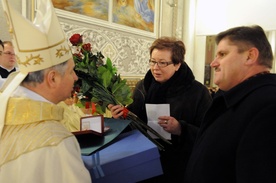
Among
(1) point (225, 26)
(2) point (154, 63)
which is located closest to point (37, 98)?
(2) point (154, 63)

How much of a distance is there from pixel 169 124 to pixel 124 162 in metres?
0.72

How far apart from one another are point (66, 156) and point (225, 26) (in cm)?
601

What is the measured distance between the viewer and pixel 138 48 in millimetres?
5090

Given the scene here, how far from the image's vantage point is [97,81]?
1646 millimetres

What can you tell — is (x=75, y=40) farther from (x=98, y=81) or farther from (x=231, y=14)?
(x=231, y=14)

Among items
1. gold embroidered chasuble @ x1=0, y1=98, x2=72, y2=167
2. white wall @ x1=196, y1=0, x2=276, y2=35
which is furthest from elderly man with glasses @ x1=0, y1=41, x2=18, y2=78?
white wall @ x1=196, y1=0, x2=276, y2=35

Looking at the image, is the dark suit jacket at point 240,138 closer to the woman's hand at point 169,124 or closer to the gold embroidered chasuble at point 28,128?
the woman's hand at point 169,124

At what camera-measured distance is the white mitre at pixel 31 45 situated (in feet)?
3.47

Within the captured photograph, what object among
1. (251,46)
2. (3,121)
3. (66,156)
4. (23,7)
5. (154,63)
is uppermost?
(23,7)

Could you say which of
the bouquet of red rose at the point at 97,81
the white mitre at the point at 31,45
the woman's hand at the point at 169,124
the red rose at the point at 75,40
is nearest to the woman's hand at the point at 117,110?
the bouquet of red rose at the point at 97,81

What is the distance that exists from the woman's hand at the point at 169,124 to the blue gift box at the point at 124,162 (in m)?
0.50

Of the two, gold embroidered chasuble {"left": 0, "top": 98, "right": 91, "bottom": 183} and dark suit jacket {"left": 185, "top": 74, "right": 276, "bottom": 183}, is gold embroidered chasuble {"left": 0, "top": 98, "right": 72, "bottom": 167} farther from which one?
dark suit jacket {"left": 185, "top": 74, "right": 276, "bottom": 183}

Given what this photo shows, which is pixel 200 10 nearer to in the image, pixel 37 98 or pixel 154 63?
pixel 154 63

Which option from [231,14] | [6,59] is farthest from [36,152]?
[231,14]
